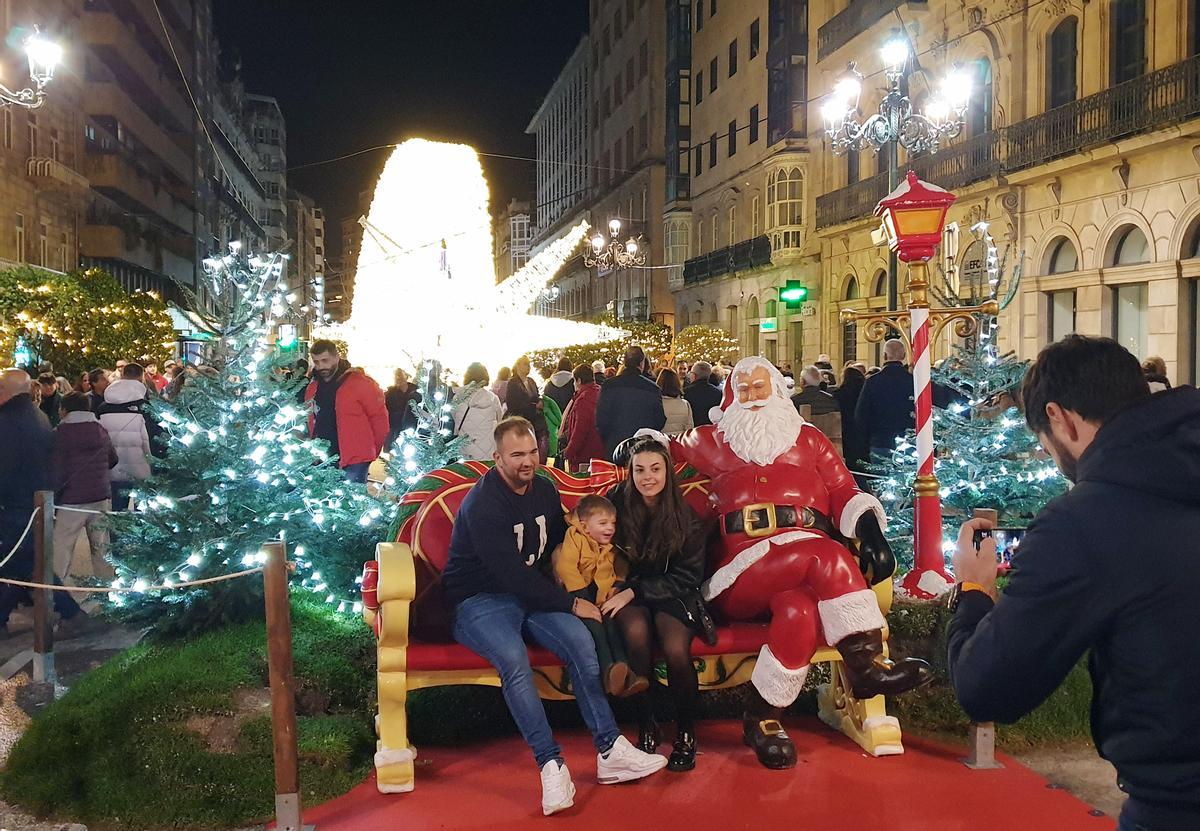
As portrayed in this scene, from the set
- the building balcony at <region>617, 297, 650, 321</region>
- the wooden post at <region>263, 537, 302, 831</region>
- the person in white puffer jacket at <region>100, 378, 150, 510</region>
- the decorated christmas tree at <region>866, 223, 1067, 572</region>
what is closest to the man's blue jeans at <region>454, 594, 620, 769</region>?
the wooden post at <region>263, 537, 302, 831</region>

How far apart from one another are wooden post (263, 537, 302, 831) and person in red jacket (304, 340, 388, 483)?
5.08m

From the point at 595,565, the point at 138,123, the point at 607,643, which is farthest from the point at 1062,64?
the point at 138,123

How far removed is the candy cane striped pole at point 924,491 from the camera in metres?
7.61

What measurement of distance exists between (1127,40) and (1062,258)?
4.14 m

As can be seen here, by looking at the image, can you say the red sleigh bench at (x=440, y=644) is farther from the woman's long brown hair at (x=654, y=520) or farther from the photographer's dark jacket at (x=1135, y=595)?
the photographer's dark jacket at (x=1135, y=595)

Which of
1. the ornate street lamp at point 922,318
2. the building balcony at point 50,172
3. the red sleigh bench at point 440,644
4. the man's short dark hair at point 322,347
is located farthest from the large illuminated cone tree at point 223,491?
the building balcony at point 50,172

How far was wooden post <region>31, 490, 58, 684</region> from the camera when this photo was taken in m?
7.07

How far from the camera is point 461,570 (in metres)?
5.50

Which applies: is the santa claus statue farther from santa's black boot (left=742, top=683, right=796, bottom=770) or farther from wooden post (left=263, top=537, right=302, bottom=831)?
wooden post (left=263, top=537, right=302, bottom=831)

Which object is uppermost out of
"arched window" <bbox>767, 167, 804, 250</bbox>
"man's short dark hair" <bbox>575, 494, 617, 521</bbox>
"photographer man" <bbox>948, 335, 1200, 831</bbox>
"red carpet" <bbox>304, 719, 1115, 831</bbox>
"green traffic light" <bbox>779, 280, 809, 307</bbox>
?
"arched window" <bbox>767, 167, 804, 250</bbox>

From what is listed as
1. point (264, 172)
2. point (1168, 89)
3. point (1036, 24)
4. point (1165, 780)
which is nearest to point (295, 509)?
point (1165, 780)

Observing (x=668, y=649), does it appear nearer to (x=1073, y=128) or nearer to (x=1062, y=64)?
(x=1073, y=128)

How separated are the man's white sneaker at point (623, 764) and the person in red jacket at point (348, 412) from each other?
17.0ft

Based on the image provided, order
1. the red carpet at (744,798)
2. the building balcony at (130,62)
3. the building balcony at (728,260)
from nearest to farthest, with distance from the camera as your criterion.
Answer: the red carpet at (744,798)
the building balcony at (728,260)
the building balcony at (130,62)
